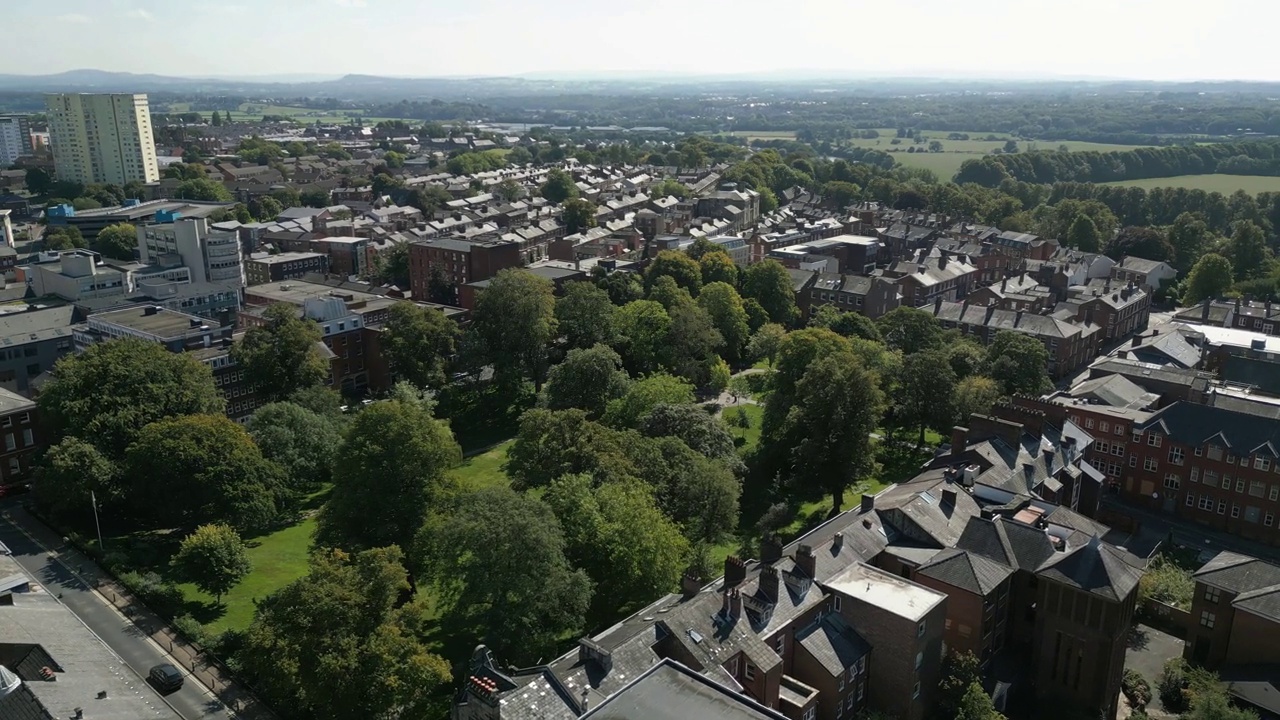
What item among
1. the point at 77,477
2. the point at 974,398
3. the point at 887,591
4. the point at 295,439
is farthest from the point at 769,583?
the point at 77,477

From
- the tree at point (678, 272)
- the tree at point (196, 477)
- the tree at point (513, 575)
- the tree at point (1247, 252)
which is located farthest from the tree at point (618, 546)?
the tree at point (1247, 252)

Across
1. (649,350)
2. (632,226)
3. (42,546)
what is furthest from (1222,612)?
(632,226)

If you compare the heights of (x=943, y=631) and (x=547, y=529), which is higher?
(x=547, y=529)

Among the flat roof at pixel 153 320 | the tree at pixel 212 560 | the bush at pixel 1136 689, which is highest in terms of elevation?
the flat roof at pixel 153 320

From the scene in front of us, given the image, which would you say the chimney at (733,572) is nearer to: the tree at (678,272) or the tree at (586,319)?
the tree at (586,319)

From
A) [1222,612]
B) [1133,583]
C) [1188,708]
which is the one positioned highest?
[1133,583]

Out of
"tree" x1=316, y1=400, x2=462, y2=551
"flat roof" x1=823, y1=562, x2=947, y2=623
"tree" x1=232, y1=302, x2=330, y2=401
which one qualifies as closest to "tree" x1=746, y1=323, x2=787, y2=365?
"tree" x1=232, y1=302, x2=330, y2=401

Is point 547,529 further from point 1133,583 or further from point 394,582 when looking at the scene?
point 1133,583
